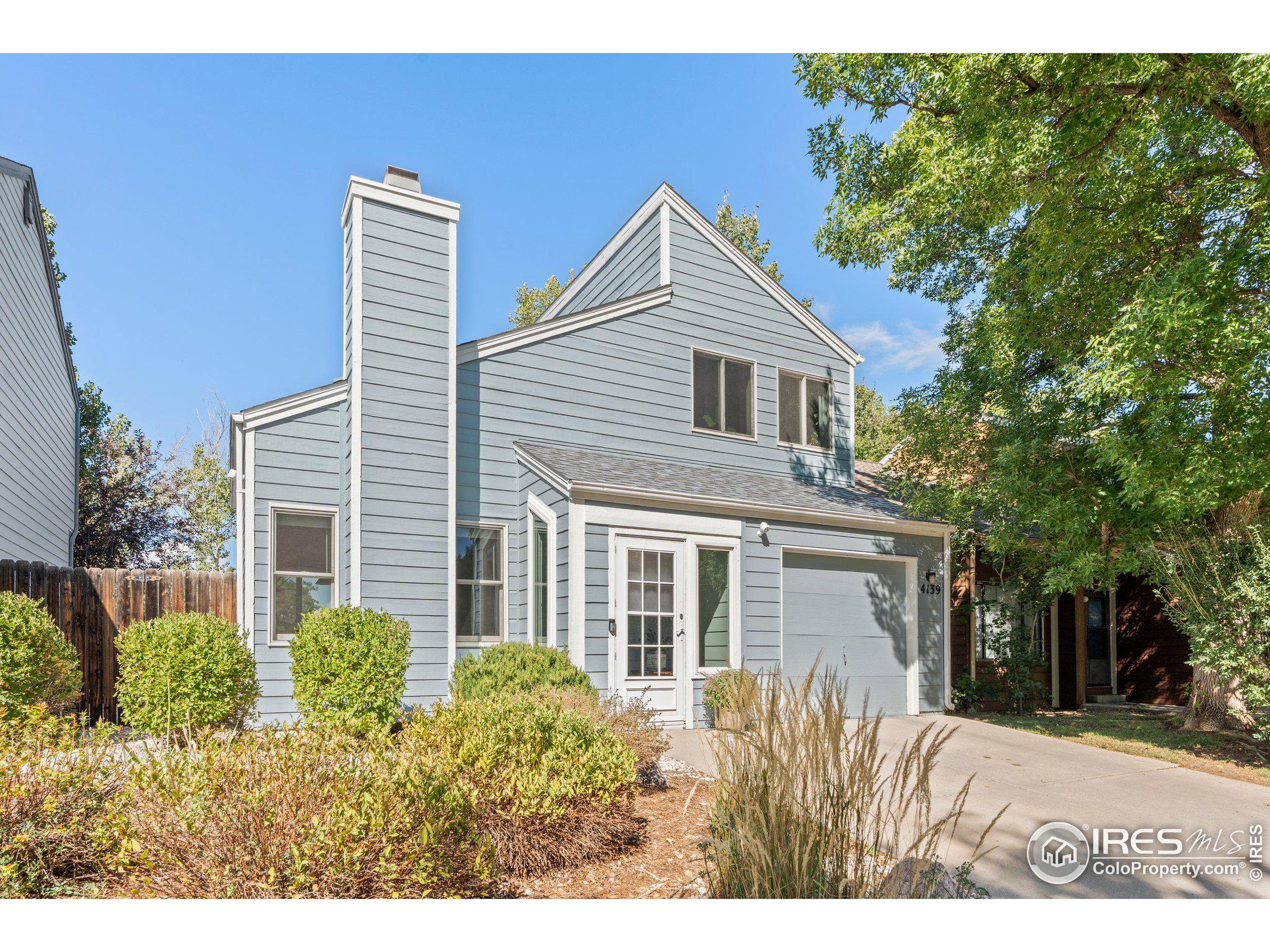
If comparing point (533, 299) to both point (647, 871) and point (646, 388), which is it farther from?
point (647, 871)

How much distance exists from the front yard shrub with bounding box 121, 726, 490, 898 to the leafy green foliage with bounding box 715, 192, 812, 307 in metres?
21.4

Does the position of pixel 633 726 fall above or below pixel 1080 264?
below

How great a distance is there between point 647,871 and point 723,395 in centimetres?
732

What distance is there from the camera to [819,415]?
36.4 ft

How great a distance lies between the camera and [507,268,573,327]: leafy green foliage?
24969 mm

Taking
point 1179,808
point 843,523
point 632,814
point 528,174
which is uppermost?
point 528,174

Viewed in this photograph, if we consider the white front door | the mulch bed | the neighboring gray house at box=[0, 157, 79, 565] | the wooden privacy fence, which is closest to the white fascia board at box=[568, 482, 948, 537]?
the white front door

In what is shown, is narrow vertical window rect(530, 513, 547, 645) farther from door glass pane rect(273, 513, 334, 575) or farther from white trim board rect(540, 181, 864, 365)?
white trim board rect(540, 181, 864, 365)

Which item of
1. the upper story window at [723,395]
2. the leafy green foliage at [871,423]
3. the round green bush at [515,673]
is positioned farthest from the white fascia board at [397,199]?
the leafy green foliage at [871,423]

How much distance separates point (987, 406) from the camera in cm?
964

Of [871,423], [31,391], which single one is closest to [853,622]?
[31,391]
